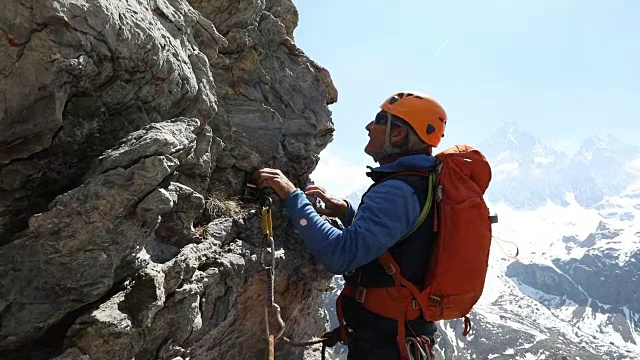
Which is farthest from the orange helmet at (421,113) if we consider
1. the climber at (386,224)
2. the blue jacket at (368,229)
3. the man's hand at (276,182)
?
the man's hand at (276,182)

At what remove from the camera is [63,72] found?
607 centimetres

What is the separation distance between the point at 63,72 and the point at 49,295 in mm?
2827

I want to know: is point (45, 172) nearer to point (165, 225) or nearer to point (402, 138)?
point (165, 225)

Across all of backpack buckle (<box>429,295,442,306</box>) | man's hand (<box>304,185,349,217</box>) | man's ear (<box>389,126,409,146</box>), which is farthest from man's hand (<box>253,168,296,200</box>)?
backpack buckle (<box>429,295,442,306</box>)

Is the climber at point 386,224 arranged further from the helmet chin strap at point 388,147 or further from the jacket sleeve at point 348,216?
the jacket sleeve at point 348,216

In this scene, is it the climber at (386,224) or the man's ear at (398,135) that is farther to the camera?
the man's ear at (398,135)

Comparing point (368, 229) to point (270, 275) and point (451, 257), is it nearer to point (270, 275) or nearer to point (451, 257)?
point (451, 257)

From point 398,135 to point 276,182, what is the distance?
2478 millimetres

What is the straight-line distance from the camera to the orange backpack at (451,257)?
746 cm

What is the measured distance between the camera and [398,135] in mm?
8930

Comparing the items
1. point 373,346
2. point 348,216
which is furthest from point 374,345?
point 348,216

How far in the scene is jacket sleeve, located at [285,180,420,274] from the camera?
7430mm

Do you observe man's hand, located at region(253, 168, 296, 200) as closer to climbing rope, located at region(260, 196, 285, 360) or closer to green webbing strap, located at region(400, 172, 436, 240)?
climbing rope, located at region(260, 196, 285, 360)

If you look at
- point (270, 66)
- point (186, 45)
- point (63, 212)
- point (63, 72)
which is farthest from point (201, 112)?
point (270, 66)
